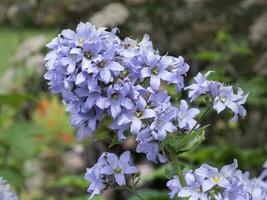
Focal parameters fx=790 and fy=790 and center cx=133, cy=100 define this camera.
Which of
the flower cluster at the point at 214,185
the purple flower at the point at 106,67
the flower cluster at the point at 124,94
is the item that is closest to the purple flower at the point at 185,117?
the flower cluster at the point at 124,94

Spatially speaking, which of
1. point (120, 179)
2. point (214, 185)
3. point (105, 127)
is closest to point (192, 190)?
point (214, 185)

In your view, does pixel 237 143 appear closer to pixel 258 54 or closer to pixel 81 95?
pixel 258 54

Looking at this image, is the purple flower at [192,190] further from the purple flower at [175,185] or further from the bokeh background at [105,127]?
the bokeh background at [105,127]

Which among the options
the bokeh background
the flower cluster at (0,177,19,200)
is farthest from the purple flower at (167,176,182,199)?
the bokeh background

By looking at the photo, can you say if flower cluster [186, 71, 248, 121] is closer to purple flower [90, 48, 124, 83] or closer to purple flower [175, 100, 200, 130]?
purple flower [175, 100, 200, 130]

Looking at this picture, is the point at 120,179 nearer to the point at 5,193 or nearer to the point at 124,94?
the point at 124,94
